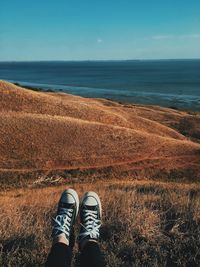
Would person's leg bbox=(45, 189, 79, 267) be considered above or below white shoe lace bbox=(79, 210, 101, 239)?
above

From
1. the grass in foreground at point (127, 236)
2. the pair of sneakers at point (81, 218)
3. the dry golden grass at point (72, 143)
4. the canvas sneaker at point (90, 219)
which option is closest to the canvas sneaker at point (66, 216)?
the pair of sneakers at point (81, 218)

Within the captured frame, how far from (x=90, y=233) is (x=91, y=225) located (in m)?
0.31

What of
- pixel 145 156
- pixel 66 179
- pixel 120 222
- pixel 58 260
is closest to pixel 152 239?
pixel 120 222

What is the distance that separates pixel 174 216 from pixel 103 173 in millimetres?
20418

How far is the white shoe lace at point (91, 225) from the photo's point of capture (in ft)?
16.0

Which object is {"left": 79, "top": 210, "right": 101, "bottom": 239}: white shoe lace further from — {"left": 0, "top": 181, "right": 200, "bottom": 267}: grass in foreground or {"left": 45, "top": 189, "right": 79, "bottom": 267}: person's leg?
{"left": 0, "top": 181, "right": 200, "bottom": 267}: grass in foreground

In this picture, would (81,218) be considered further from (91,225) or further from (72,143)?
(72,143)

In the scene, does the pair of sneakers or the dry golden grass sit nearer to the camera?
the pair of sneakers

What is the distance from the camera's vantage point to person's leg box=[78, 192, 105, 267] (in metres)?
4.16

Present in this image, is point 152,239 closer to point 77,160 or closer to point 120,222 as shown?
point 120,222

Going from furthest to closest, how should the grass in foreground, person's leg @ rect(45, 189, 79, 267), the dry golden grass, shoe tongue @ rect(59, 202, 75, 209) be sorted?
the dry golden grass
shoe tongue @ rect(59, 202, 75, 209)
the grass in foreground
person's leg @ rect(45, 189, 79, 267)

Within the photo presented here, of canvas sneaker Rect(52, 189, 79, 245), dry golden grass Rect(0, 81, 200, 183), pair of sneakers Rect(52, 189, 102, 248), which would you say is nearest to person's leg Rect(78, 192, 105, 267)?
pair of sneakers Rect(52, 189, 102, 248)

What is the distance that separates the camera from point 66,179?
25172 millimetres

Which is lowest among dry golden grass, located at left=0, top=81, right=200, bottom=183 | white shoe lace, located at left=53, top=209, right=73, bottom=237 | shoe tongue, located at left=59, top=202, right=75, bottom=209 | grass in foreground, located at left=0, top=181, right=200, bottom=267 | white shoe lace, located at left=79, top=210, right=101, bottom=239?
dry golden grass, located at left=0, top=81, right=200, bottom=183
